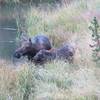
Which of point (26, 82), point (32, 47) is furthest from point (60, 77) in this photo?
point (32, 47)

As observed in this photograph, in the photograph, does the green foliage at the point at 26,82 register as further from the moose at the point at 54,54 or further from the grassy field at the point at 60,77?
the moose at the point at 54,54

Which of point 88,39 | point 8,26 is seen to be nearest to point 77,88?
point 88,39

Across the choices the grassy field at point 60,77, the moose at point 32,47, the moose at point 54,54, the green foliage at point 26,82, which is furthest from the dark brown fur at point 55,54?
the green foliage at point 26,82

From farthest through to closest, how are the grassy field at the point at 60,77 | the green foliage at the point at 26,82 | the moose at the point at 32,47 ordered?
1. the moose at the point at 32,47
2. the green foliage at the point at 26,82
3. the grassy field at the point at 60,77

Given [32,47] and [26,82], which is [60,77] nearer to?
[26,82]

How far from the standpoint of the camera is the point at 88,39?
29.5 feet

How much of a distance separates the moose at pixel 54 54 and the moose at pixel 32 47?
1.27 feet

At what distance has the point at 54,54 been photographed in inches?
352

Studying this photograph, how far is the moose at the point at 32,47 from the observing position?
9406 millimetres

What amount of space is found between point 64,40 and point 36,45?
0.90 meters

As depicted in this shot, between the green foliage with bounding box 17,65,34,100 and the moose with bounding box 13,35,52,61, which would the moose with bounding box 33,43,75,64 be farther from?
the green foliage with bounding box 17,65,34,100

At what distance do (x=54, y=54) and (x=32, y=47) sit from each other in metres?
0.70

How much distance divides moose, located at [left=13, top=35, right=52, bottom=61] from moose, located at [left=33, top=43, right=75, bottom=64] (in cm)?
39

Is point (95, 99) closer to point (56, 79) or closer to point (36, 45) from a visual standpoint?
point (56, 79)
